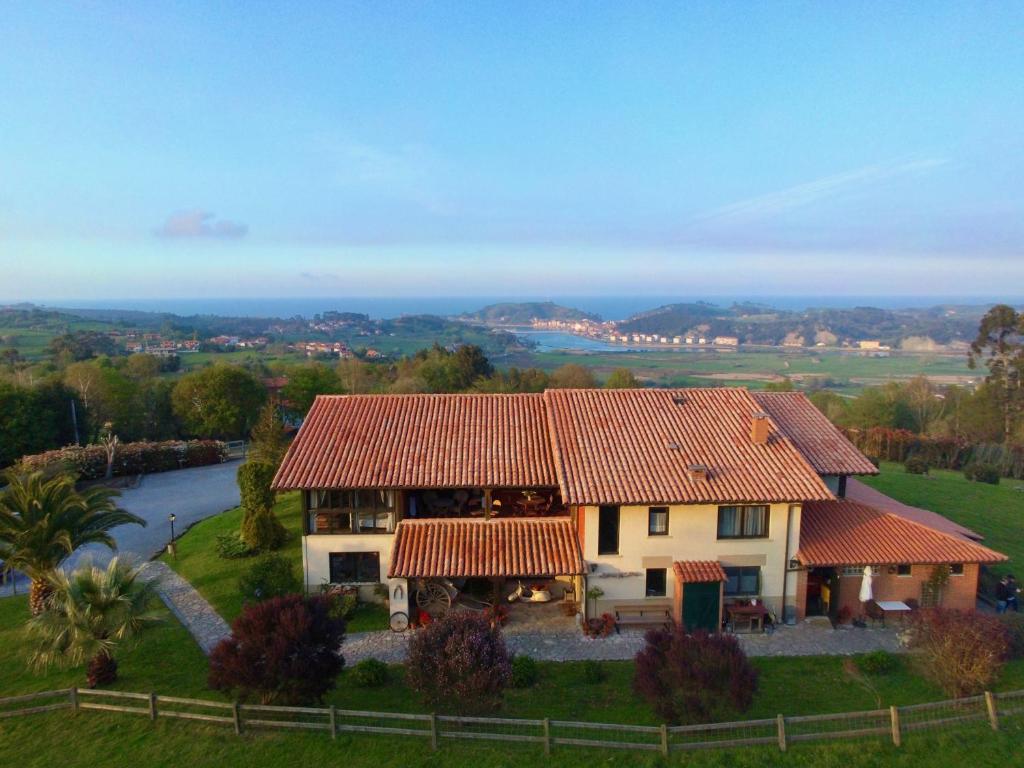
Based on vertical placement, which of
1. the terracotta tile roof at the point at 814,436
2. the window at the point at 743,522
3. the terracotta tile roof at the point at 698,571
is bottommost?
the terracotta tile roof at the point at 698,571

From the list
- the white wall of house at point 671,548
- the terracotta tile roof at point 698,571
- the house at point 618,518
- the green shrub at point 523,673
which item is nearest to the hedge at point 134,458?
the house at point 618,518

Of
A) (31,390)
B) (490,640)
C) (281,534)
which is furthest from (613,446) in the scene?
(31,390)

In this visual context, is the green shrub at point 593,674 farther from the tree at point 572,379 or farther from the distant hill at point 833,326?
the distant hill at point 833,326

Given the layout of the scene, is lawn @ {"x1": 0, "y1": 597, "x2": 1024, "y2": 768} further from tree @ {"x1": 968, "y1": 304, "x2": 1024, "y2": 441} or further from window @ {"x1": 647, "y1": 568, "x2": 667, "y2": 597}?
tree @ {"x1": 968, "y1": 304, "x2": 1024, "y2": 441}

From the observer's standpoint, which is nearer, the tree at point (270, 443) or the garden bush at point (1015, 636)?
the garden bush at point (1015, 636)

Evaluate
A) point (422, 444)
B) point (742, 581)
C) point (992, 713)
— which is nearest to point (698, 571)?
point (742, 581)

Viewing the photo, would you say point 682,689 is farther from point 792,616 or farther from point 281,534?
point 281,534

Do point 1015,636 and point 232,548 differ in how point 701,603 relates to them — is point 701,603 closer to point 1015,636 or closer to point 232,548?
A: point 1015,636
